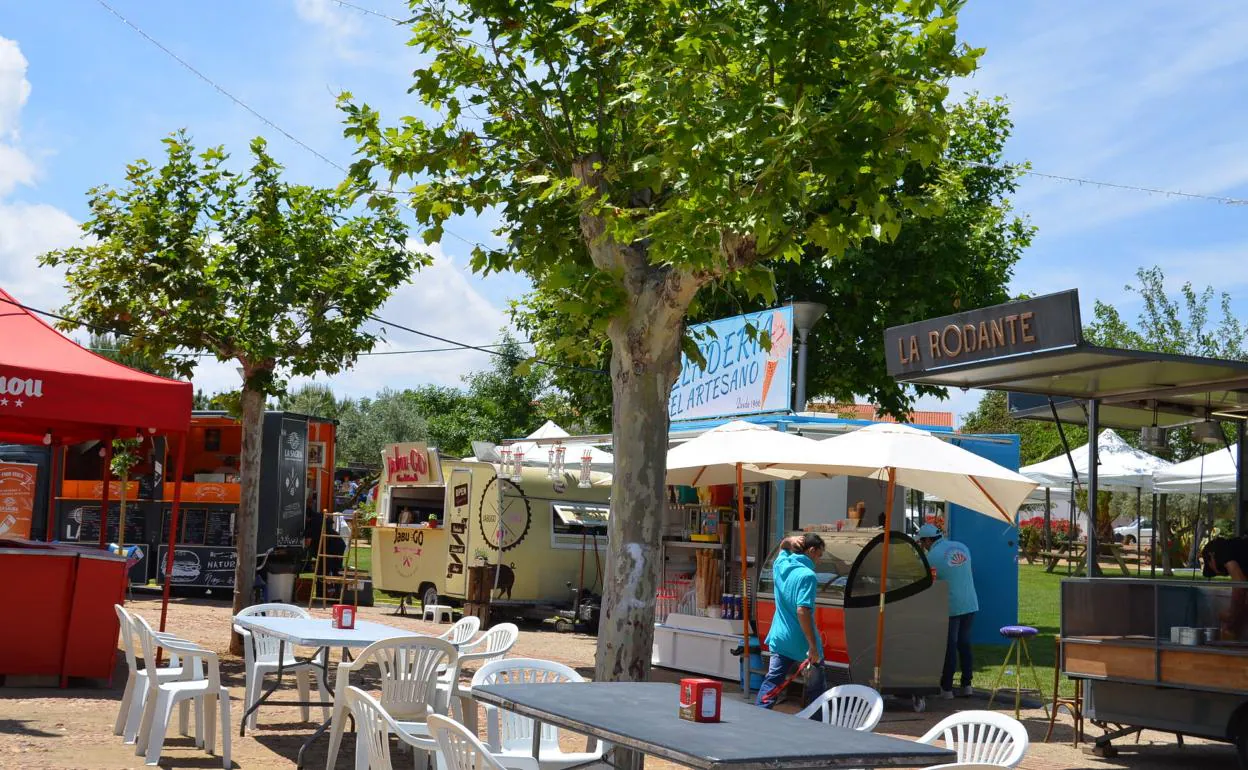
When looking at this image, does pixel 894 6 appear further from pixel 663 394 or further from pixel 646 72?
pixel 663 394

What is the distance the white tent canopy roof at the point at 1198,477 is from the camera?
2112 cm

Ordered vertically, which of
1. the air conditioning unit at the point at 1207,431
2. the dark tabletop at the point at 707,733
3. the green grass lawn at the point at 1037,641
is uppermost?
the air conditioning unit at the point at 1207,431

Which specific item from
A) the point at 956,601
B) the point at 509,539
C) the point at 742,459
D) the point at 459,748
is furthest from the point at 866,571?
the point at 509,539

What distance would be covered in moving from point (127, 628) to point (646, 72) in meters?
Answer: 5.38

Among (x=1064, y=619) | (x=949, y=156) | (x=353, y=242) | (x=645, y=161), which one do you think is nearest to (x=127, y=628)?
(x=645, y=161)

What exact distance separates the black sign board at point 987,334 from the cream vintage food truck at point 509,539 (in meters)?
9.56

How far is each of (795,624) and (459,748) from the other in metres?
5.52

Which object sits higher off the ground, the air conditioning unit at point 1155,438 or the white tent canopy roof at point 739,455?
the air conditioning unit at point 1155,438

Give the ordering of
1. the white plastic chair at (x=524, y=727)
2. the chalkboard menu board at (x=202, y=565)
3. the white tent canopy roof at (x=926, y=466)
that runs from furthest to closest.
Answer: the chalkboard menu board at (x=202, y=565) < the white tent canopy roof at (x=926, y=466) < the white plastic chair at (x=524, y=727)

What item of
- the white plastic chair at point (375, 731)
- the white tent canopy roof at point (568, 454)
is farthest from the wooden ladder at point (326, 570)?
the white plastic chair at point (375, 731)

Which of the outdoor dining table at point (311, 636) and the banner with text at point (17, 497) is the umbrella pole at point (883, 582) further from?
the banner with text at point (17, 497)

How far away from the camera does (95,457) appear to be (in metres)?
26.7

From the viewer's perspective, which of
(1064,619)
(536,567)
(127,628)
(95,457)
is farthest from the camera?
(95,457)

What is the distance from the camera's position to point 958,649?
13914 mm
